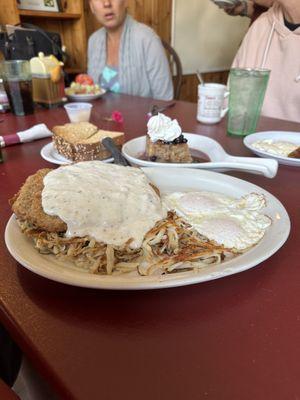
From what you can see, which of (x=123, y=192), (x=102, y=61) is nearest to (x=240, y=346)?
(x=123, y=192)

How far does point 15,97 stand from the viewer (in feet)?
5.17

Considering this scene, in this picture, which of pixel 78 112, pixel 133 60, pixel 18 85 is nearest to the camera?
pixel 78 112

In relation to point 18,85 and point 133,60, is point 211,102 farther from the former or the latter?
point 133,60

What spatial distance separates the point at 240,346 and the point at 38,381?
1.76 ft

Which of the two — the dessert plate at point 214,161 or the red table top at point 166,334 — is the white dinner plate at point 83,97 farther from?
the red table top at point 166,334

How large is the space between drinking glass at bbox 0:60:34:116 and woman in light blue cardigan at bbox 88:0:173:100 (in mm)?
954

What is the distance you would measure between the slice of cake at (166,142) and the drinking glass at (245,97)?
44 cm

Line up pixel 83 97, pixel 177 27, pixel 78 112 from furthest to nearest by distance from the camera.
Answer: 1. pixel 177 27
2. pixel 83 97
3. pixel 78 112

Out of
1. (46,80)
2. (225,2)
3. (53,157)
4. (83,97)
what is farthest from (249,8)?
(53,157)

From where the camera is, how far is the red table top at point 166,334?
1.19 feet

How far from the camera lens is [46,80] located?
68.4 inches

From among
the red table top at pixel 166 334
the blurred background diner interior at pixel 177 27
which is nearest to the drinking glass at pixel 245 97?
the red table top at pixel 166 334

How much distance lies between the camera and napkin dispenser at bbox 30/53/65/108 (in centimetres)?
175

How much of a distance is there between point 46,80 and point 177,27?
2.68 metres
